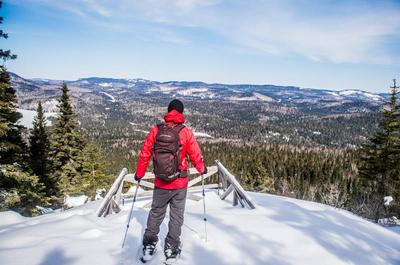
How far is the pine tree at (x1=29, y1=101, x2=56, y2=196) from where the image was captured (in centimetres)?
2173

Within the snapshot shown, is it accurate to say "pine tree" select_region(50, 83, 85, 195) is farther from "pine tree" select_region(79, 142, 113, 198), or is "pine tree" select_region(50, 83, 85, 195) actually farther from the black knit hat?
the black knit hat

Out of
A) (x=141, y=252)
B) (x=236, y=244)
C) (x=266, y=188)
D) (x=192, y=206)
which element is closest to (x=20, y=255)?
(x=141, y=252)

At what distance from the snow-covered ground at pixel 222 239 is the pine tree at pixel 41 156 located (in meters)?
16.1

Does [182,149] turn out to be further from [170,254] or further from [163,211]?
[170,254]

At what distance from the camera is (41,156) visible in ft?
74.2

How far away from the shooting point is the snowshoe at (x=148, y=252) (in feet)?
15.8

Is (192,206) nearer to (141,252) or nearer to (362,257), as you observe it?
(141,252)

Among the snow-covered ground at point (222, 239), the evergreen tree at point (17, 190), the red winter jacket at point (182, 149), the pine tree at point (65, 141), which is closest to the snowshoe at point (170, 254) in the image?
the snow-covered ground at point (222, 239)

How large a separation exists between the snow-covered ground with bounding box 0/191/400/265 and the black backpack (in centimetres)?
141

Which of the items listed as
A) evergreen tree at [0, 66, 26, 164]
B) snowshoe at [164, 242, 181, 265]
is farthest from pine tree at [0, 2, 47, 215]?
snowshoe at [164, 242, 181, 265]

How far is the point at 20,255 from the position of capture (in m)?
4.66

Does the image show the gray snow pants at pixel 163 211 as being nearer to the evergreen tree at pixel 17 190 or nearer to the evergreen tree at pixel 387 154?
the evergreen tree at pixel 17 190

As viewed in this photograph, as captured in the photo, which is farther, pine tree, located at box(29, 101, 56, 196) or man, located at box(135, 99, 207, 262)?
pine tree, located at box(29, 101, 56, 196)

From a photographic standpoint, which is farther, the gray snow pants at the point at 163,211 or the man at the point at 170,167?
the gray snow pants at the point at 163,211
